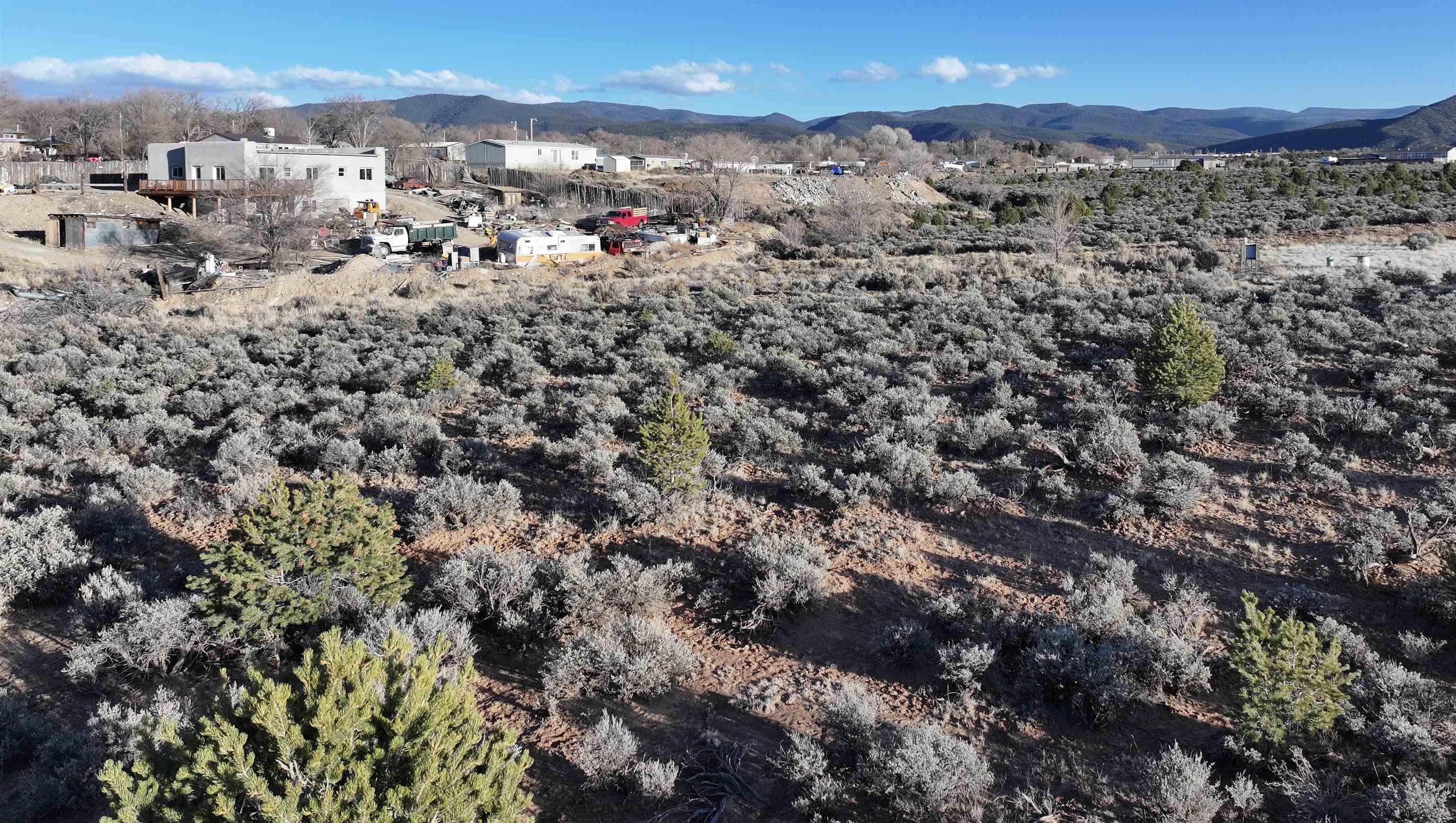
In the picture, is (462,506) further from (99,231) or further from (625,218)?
(625,218)

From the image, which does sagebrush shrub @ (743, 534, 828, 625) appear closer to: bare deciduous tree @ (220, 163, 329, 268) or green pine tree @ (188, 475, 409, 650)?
green pine tree @ (188, 475, 409, 650)

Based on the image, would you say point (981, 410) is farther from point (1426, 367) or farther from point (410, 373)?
point (410, 373)

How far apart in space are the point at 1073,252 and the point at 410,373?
24.5m

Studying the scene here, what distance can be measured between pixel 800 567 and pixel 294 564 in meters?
4.45

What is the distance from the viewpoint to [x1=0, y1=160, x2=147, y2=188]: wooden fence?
159ft

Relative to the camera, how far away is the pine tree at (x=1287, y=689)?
523cm

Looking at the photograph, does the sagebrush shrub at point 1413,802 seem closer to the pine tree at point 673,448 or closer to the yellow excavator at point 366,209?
the pine tree at point 673,448

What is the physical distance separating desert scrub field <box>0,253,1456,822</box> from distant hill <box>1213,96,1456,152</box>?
152862 millimetres

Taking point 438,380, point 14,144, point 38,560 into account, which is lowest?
point 38,560

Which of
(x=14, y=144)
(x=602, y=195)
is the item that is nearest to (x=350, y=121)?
(x=14, y=144)

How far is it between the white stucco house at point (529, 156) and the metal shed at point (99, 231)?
3592cm

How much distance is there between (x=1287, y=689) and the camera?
17.3 feet

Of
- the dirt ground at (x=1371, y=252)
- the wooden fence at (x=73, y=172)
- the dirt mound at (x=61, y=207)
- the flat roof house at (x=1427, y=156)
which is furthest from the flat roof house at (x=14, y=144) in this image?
the flat roof house at (x=1427, y=156)

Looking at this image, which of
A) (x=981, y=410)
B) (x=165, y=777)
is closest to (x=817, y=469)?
(x=981, y=410)
